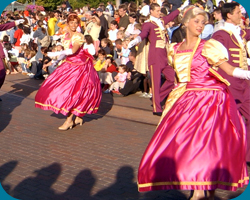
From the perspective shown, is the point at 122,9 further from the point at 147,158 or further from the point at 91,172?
the point at 147,158

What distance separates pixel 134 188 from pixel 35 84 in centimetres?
840

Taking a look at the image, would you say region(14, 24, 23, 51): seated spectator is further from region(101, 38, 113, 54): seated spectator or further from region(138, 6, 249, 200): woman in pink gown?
region(138, 6, 249, 200): woman in pink gown

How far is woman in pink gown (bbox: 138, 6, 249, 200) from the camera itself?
11.6 ft

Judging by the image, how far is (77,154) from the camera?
5.84m

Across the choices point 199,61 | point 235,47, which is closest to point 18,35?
point 235,47

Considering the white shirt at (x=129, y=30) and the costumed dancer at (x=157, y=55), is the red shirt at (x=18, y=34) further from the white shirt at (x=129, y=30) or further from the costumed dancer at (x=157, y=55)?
the costumed dancer at (x=157, y=55)

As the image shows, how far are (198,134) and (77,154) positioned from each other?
99.7 inches

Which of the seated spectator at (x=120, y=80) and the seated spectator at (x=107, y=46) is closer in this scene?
the seated spectator at (x=120, y=80)

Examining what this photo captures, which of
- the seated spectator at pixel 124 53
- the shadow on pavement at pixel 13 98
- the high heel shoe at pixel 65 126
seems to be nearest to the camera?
the high heel shoe at pixel 65 126

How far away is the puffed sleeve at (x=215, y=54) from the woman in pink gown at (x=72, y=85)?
11.7ft

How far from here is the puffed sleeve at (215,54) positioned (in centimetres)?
389

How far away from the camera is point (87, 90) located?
7309 mm

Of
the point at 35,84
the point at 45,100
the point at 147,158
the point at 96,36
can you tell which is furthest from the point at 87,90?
the point at 96,36

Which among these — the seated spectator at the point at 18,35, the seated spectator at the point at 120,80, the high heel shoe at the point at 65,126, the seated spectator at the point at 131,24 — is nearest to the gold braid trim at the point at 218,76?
the high heel shoe at the point at 65,126
